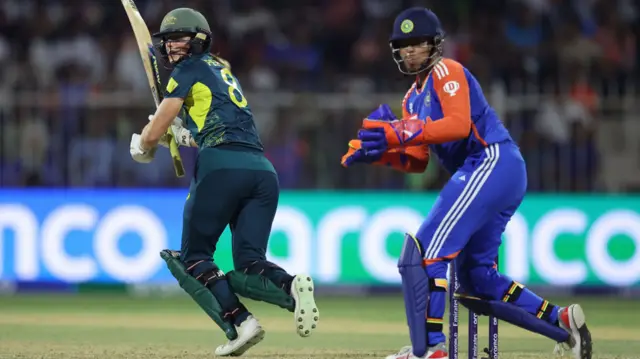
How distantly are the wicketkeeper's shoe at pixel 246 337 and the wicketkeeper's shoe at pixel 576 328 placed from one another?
6.25 feet

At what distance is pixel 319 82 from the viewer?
15617 millimetres

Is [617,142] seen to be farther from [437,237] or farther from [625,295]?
[437,237]

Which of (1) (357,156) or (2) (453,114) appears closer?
(2) (453,114)

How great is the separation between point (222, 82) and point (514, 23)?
9.70 metres

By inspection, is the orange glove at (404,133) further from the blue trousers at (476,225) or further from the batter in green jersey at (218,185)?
the batter in green jersey at (218,185)

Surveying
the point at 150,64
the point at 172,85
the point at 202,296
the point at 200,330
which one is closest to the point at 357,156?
the point at 172,85

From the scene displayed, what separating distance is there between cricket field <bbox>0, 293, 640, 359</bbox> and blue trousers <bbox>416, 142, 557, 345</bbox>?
1139 millimetres

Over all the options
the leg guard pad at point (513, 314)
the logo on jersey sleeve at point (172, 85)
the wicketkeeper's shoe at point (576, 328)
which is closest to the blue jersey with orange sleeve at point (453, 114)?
the leg guard pad at point (513, 314)

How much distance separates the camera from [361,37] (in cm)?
1666

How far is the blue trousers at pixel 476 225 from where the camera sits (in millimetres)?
6855

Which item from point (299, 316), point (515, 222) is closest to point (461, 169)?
point (299, 316)

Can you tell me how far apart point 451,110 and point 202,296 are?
2.15 metres

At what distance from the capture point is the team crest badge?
7.02 meters

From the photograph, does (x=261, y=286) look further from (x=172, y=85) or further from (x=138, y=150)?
(x=172, y=85)
